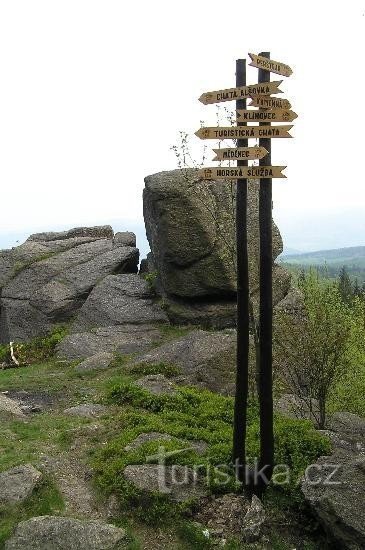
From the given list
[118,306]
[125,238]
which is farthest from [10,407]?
[125,238]

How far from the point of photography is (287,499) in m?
11.3

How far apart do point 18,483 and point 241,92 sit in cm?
898

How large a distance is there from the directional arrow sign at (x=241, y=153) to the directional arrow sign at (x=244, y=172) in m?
0.20

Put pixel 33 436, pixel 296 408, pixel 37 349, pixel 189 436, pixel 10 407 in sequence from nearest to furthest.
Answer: pixel 189 436, pixel 33 436, pixel 10 407, pixel 296 408, pixel 37 349

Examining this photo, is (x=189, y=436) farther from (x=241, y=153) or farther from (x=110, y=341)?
(x=110, y=341)

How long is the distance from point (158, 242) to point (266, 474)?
1655 centimetres

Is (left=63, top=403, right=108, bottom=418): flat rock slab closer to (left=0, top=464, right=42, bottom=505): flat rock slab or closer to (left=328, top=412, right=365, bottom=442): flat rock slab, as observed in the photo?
(left=0, top=464, right=42, bottom=505): flat rock slab

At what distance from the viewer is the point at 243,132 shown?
10.5 meters

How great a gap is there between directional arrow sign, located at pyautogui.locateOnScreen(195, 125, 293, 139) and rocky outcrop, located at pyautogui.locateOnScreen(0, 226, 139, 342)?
20163mm

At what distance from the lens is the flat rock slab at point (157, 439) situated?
13.0m

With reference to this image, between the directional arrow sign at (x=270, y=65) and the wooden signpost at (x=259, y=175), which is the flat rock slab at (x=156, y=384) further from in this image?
the directional arrow sign at (x=270, y=65)

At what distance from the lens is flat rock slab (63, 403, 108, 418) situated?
1625 centimetres

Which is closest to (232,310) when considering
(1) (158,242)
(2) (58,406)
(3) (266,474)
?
(1) (158,242)

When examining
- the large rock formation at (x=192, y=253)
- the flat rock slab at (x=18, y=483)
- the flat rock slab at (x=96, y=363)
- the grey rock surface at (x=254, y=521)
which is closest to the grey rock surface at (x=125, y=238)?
the large rock formation at (x=192, y=253)
